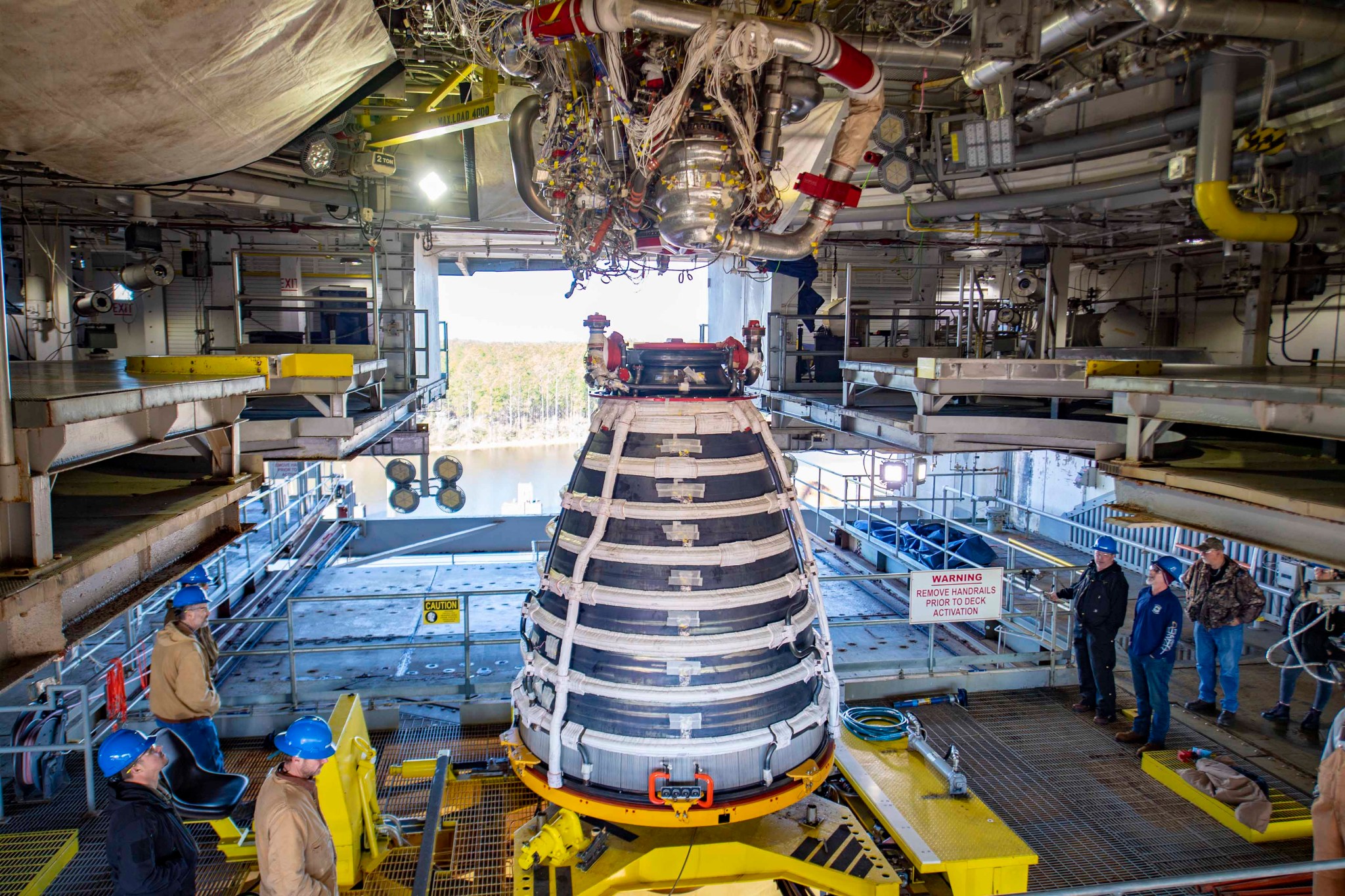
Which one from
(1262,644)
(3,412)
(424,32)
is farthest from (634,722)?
(1262,644)

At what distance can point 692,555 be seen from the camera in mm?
4676

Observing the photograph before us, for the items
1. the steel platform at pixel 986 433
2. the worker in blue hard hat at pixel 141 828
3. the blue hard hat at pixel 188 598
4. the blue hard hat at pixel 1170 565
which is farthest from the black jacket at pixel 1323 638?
the blue hard hat at pixel 188 598

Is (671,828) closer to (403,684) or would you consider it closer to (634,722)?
(634,722)

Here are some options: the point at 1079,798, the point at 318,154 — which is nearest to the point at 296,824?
the point at 1079,798

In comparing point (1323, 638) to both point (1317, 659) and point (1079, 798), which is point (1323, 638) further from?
point (1079, 798)

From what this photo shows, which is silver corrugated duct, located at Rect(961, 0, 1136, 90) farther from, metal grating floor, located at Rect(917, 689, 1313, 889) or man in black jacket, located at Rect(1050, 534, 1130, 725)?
metal grating floor, located at Rect(917, 689, 1313, 889)

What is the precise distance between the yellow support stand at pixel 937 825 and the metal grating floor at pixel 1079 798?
0.54 m

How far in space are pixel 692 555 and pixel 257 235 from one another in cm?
1555

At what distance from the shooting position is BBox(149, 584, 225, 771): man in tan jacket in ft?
19.2

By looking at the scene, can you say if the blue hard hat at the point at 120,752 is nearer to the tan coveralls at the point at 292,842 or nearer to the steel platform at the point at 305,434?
the tan coveralls at the point at 292,842

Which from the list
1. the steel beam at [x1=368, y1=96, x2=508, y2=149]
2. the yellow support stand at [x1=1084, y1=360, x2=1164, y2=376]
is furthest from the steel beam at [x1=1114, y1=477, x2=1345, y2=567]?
the steel beam at [x1=368, y1=96, x2=508, y2=149]

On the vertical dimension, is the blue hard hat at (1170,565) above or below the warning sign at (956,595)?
above

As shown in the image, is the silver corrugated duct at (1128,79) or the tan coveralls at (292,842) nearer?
the tan coveralls at (292,842)

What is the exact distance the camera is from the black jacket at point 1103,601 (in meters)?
7.35
